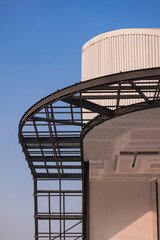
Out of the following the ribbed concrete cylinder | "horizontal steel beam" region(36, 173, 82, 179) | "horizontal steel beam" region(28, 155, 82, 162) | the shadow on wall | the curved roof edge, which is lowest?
the shadow on wall

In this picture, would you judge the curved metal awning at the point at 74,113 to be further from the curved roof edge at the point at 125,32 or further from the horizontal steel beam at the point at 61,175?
the curved roof edge at the point at 125,32

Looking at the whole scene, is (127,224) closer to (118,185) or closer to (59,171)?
(118,185)

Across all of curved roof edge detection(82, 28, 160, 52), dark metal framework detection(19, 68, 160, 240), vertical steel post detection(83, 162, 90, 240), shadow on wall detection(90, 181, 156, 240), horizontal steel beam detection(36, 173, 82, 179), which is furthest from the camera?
shadow on wall detection(90, 181, 156, 240)

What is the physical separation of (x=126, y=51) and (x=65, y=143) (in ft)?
30.2

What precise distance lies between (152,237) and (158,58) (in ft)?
66.3

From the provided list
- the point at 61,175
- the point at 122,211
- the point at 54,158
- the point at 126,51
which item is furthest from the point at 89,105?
the point at 122,211

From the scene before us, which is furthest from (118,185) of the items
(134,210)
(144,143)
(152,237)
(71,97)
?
(71,97)

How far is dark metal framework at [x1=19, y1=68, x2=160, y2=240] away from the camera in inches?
1232

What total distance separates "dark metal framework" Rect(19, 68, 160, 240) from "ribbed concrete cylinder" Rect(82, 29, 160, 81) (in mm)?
1750

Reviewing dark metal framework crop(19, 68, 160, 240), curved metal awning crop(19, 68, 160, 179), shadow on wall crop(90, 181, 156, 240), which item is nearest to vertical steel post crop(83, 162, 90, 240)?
dark metal framework crop(19, 68, 160, 240)

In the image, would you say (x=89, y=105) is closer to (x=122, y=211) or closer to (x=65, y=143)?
(x=65, y=143)

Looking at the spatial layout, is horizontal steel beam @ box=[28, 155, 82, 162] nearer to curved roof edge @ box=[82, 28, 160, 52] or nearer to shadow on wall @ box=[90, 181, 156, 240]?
shadow on wall @ box=[90, 181, 156, 240]

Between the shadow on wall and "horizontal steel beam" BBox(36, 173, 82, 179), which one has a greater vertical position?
"horizontal steel beam" BBox(36, 173, 82, 179)

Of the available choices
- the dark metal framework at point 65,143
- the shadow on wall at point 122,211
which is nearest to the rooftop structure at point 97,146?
the dark metal framework at point 65,143
